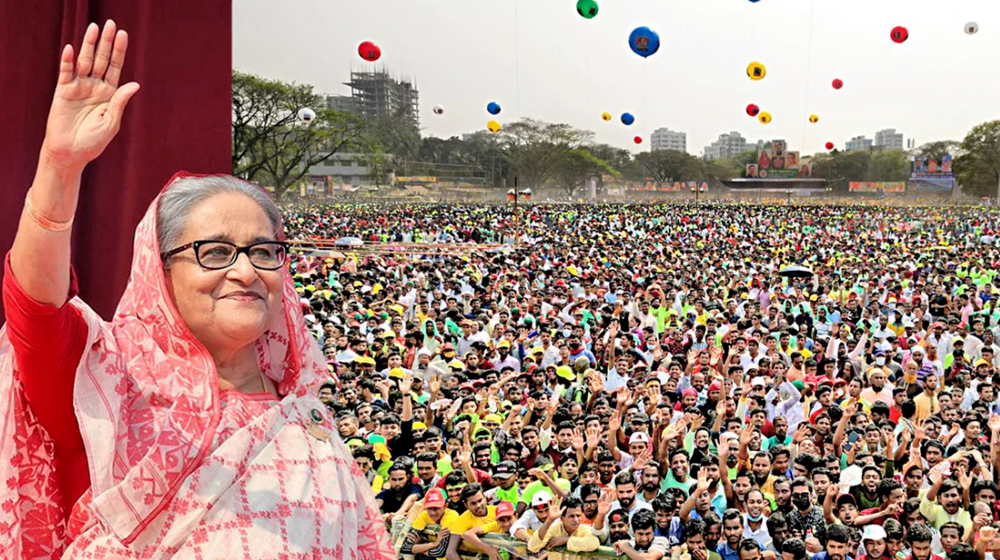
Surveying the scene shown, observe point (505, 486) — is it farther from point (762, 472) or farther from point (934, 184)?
point (934, 184)

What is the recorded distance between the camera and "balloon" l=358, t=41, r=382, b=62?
1516 cm

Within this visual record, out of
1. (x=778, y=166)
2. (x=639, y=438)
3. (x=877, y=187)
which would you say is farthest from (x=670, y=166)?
(x=639, y=438)

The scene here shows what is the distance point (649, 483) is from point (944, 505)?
1399mm

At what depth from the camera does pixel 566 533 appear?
3.80 meters

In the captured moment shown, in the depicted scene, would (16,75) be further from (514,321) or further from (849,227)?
(849,227)

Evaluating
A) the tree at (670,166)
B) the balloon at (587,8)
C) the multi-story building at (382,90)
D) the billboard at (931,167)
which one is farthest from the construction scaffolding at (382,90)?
the balloon at (587,8)

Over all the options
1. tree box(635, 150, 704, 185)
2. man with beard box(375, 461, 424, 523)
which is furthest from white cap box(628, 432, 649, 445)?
tree box(635, 150, 704, 185)

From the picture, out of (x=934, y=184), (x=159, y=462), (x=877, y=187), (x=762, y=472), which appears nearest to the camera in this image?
(x=159, y=462)

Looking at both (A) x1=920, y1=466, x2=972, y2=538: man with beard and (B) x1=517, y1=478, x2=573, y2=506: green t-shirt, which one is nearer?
(A) x1=920, y1=466, x2=972, y2=538: man with beard

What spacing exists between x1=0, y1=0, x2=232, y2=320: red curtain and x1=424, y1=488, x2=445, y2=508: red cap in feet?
7.93

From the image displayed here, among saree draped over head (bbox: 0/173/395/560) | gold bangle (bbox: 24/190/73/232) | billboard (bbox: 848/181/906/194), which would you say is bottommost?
saree draped over head (bbox: 0/173/395/560)

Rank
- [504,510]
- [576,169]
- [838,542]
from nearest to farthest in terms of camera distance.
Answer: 1. [838,542]
2. [504,510]
3. [576,169]

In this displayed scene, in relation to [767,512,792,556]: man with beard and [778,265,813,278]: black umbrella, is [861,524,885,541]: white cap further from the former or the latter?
[778,265,813,278]: black umbrella

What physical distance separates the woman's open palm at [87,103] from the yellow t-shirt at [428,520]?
3159mm
